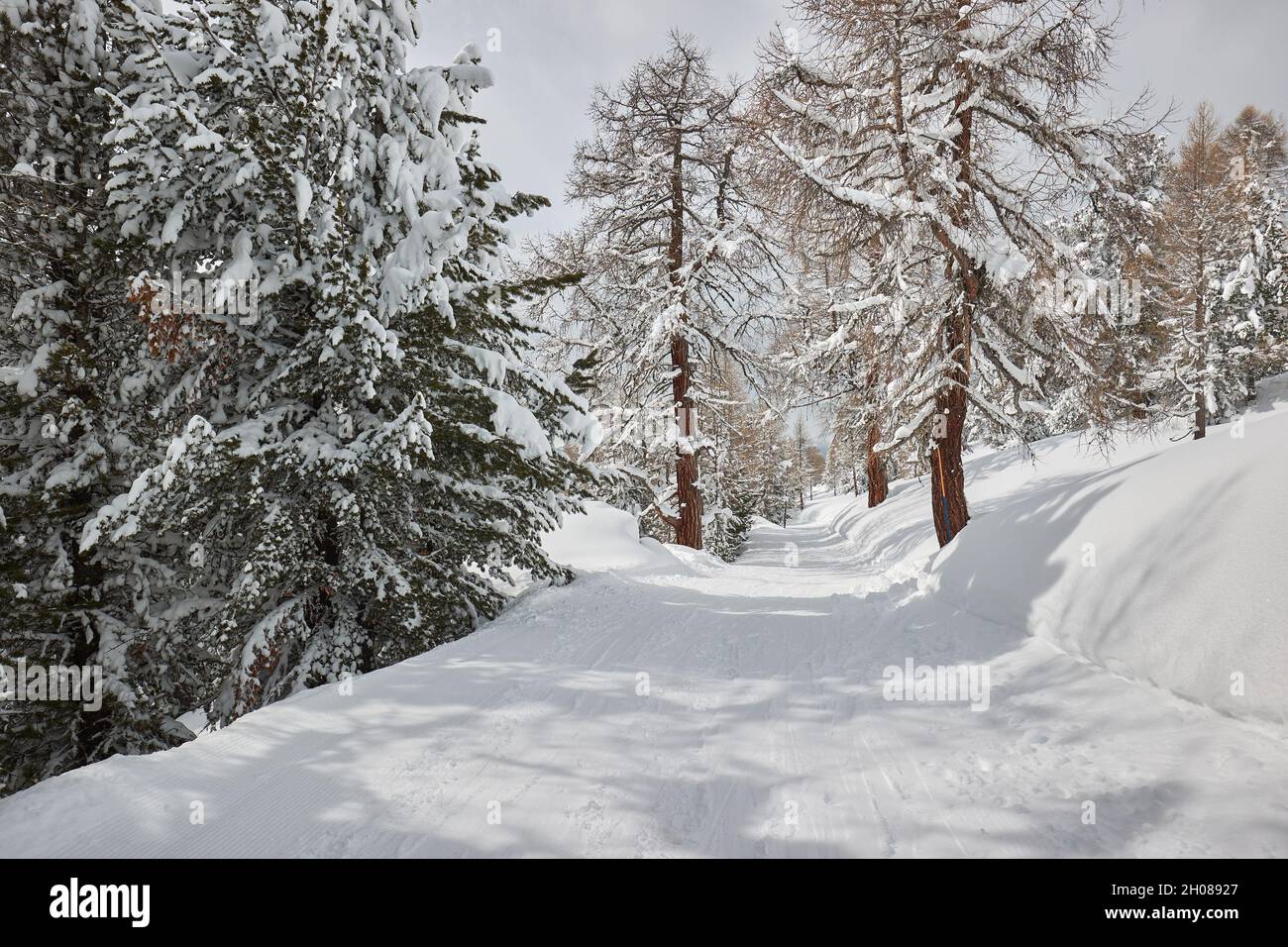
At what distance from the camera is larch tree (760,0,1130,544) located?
7.96 m

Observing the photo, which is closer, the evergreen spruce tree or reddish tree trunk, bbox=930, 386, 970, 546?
the evergreen spruce tree

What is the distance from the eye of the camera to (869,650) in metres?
5.21

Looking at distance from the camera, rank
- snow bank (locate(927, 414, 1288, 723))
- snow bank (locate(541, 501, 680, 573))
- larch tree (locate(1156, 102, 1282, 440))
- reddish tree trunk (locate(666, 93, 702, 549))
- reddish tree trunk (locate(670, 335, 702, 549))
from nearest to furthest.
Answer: snow bank (locate(927, 414, 1288, 723)) → snow bank (locate(541, 501, 680, 573)) → reddish tree trunk (locate(666, 93, 702, 549)) → reddish tree trunk (locate(670, 335, 702, 549)) → larch tree (locate(1156, 102, 1282, 440))

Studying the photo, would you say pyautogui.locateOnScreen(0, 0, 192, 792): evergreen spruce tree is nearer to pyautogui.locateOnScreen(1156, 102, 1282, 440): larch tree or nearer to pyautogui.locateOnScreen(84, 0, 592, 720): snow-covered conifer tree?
pyautogui.locateOnScreen(84, 0, 592, 720): snow-covered conifer tree

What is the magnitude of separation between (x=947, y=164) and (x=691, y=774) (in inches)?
387

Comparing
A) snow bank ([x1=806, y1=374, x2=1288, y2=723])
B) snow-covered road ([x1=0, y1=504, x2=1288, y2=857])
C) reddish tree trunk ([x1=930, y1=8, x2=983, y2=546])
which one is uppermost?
reddish tree trunk ([x1=930, y1=8, x2=983, y2=546])

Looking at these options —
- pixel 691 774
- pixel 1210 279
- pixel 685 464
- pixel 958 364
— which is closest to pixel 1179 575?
pixel 691 774

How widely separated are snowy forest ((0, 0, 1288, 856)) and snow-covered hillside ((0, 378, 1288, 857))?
3 cm

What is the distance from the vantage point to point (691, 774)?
2.97 m

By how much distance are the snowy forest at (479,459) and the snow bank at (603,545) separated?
275 millimetres

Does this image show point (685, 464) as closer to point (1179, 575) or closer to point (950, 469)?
point (950, 469)

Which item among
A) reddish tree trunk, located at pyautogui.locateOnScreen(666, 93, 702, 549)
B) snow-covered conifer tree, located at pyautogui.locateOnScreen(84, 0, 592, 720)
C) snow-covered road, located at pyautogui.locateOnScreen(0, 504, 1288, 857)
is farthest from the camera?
reddish tree trunk, located at pyautogui.locateOnScreen(666, 93, 702, 549)

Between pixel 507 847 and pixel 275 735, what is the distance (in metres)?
2.01

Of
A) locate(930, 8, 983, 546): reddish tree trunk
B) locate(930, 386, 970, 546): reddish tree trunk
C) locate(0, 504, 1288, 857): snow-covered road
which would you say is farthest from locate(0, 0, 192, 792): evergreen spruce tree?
locate(930, 386, 970, 546): reddish tree trunk
